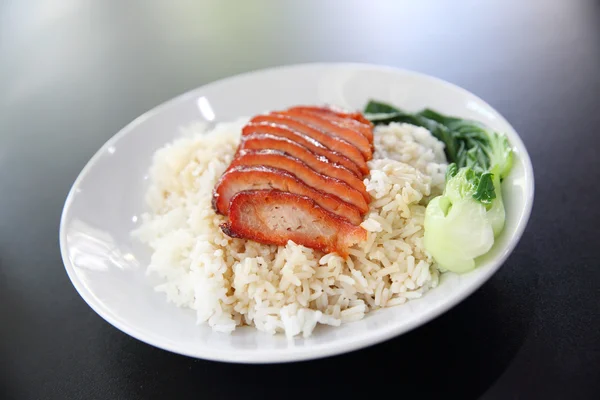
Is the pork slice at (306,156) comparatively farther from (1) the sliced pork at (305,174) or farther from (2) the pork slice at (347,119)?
(2) the pork slice at (347,119)

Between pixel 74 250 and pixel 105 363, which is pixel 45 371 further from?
pixel 74 250

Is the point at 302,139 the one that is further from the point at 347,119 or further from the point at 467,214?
the point at 467,214

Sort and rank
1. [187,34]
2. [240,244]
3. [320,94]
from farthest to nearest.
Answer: [187,34]
[320,94]
[240,244]

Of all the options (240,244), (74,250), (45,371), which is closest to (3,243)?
(74,250)

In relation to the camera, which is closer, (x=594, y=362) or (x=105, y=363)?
(x=594, y=362)

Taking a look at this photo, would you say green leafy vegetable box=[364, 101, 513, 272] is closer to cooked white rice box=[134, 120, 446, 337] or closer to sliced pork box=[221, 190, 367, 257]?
cooked white rice box=[134, 120, 446, 337]

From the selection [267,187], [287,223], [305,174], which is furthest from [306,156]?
[287,223]
